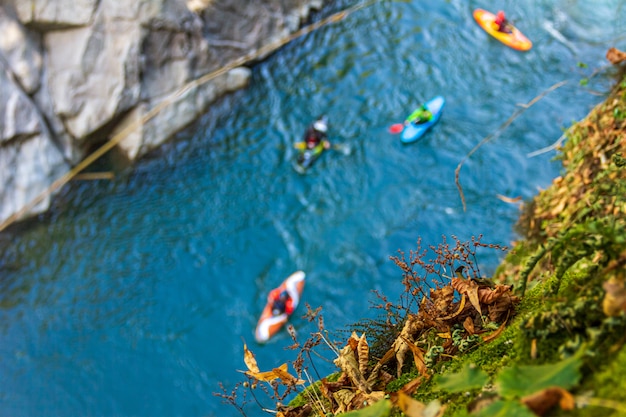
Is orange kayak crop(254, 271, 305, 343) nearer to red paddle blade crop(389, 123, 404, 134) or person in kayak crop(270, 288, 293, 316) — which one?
person in kayak crop(270, 288, 293, 316)

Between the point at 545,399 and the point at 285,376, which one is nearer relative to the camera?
the point at 545,399

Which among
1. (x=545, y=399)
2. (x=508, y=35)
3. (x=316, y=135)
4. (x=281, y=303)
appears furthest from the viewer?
(x=508, y=35)

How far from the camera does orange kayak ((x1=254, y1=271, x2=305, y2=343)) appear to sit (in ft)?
19.8

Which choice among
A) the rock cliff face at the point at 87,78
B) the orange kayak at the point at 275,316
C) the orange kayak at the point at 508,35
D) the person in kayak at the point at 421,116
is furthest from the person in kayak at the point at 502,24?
the orange kayak at the point at 275,316

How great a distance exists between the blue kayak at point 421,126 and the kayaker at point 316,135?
1.02 meters

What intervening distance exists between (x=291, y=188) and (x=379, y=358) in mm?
5262

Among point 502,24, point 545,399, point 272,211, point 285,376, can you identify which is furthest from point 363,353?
point 502,24

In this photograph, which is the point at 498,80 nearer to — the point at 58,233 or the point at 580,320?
the point at 58,233

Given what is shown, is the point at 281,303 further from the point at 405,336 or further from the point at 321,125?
the point at 405,336

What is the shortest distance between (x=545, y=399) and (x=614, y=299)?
255 millimetres

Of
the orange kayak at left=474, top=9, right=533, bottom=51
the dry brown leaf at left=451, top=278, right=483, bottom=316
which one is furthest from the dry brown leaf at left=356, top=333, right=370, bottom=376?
the orange kayak at left=474, top=9, right=533, bottom=51

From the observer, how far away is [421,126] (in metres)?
7.09

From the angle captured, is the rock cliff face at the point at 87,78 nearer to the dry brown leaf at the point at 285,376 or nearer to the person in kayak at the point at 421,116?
the person in kayak at the point at 421,116

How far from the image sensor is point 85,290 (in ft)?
21.6
